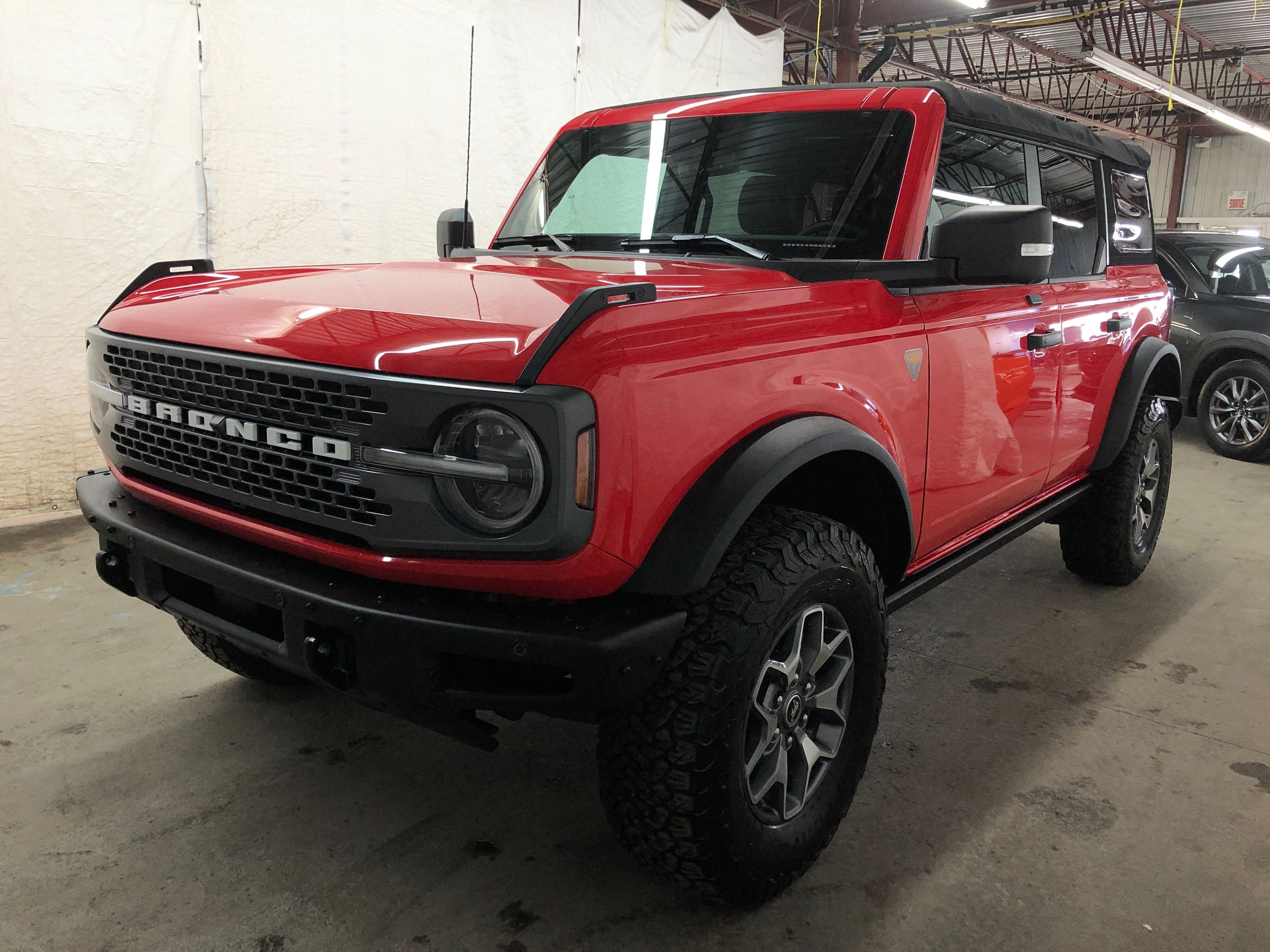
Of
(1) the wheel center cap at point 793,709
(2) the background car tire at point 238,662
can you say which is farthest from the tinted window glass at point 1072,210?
(2) the background car tire at point 238,662

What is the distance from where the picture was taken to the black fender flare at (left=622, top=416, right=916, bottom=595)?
4.99 ft

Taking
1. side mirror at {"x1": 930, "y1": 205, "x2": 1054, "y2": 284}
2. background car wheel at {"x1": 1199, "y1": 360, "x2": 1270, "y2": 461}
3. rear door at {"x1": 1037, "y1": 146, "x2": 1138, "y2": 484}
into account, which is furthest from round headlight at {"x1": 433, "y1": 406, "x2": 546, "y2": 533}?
background car wheel at {"x1": 1199, "y1": 360, "x2": 1270, "y2": 461}

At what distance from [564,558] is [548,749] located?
3.85 ft

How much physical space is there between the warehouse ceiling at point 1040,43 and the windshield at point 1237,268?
9.71 ft

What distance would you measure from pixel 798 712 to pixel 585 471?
0.78 m

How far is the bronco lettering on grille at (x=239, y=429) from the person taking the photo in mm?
1511

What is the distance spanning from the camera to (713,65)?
7.43 m

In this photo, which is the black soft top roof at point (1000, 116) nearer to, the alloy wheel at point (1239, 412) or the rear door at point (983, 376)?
the rear door at point (983, 376)

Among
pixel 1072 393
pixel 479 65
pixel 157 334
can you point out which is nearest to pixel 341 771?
pixel 157 334

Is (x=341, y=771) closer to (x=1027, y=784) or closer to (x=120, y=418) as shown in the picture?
(x=120, y=418)

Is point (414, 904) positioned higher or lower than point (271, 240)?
lower

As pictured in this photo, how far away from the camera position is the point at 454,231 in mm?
3088

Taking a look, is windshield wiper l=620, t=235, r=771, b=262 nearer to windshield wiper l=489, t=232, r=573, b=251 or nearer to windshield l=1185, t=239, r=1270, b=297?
windshield wiper l=489, t=232, r=573, b=251

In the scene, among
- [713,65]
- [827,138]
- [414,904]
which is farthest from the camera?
[713,65]
